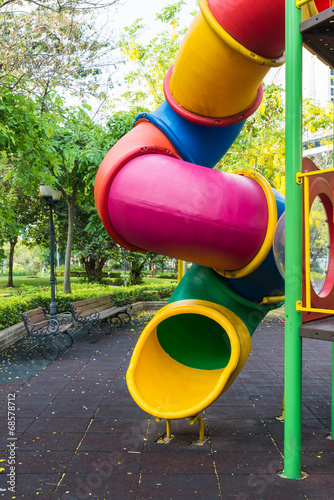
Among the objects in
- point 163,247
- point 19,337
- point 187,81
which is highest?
point 187,81

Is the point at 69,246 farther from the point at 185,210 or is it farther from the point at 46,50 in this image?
the point at 185,210

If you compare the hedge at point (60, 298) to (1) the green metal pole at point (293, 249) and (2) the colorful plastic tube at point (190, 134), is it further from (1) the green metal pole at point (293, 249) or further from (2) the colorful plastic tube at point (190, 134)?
(1) the green metal pole at point (293, 249)

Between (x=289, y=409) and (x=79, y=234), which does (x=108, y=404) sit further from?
(x=79, y=234)

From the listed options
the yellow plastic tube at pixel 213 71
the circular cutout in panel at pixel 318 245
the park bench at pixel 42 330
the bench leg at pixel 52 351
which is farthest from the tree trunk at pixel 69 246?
the circular cutout in panel at pixel 318 245

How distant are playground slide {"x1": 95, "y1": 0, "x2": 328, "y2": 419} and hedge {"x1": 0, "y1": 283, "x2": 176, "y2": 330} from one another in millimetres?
5851

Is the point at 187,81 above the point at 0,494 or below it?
above

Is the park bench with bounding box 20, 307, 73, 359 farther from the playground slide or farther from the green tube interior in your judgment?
the playground slide

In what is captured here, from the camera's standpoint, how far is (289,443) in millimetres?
3494

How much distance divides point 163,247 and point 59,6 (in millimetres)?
6074

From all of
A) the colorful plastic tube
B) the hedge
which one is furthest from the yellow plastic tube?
the hedge

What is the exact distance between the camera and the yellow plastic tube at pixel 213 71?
142 inches

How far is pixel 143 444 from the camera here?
4332mm

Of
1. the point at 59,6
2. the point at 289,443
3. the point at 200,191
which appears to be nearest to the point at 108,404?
the point at 289,443

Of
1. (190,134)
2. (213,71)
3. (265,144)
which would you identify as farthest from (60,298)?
(213,71)
